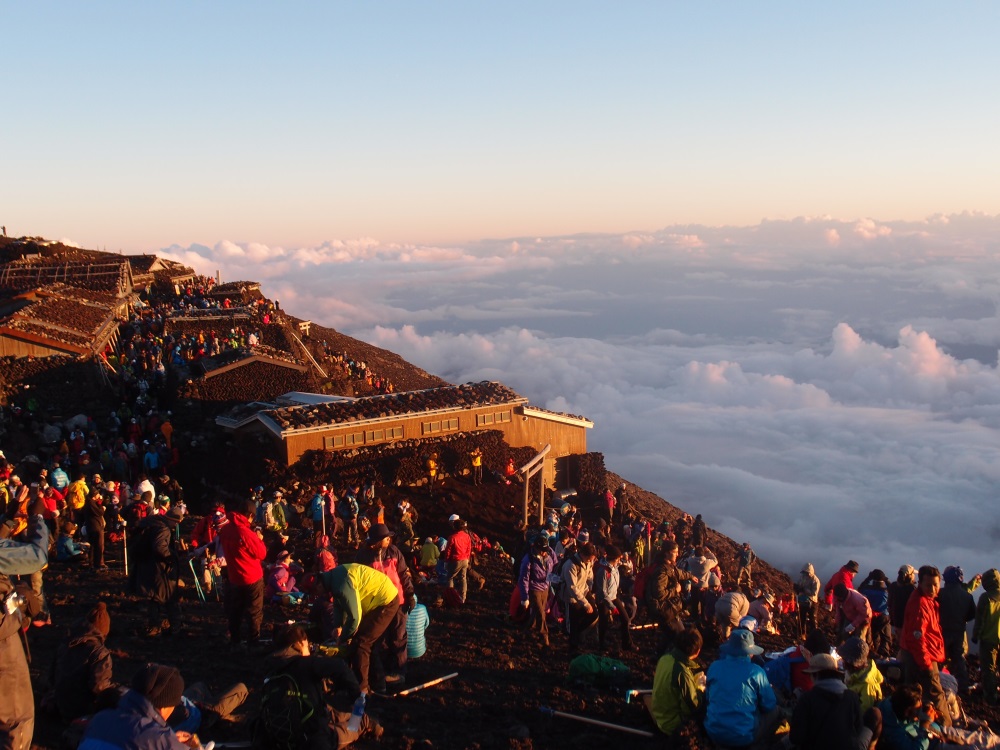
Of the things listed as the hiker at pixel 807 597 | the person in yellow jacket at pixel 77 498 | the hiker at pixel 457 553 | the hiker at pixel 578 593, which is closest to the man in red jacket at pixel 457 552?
the hiker at pixel 457 553

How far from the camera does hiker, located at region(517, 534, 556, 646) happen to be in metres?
10.7

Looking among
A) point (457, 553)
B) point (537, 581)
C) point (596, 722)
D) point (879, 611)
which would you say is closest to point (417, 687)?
point (596, 722)

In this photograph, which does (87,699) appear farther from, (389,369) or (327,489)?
(389,369)

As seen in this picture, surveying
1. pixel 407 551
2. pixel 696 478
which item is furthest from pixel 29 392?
pixel 696 478

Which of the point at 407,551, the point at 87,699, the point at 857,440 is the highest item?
the point at 87,699

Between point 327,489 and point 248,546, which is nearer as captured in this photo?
point 248,546

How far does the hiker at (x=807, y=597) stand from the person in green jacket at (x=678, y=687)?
6.12 m

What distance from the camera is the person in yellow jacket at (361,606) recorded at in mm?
7258

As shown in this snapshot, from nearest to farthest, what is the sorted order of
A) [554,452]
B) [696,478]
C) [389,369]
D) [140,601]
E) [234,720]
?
[234,720], [140,601], [554,452], [389,369], [696,478]

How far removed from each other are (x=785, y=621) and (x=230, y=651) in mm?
8796

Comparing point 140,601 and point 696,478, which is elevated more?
point 140,601

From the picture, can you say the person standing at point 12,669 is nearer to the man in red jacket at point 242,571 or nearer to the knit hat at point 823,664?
the man in red jacket at point 242,571

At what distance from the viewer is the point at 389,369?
141 feet

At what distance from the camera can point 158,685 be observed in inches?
206
